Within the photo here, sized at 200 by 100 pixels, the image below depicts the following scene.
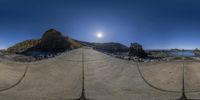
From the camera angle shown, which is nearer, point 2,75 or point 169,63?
point 2,75

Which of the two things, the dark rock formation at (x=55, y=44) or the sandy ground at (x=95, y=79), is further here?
the dark rock formation at (x=55, y=44)

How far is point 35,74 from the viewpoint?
47.1ft

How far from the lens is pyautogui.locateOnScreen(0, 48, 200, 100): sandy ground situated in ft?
42.2

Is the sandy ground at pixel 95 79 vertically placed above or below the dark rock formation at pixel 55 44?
below

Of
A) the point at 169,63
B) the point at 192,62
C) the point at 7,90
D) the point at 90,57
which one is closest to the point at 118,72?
the point at 90,57

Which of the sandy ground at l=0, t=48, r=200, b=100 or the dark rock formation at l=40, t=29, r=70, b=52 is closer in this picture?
the sandy ground at l=0, t=48, r=200, b=100

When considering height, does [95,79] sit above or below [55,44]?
below

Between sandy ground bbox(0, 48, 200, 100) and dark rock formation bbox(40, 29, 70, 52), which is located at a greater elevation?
dark rock formation bbox(40, 29, 70, 52)

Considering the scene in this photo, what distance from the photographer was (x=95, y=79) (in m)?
14.6

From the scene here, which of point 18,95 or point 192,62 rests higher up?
point 192,62

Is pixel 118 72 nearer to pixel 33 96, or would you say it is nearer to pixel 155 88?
pixel 155 88

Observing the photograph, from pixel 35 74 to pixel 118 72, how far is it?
4.66 m

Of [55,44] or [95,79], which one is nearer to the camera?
[95,79]

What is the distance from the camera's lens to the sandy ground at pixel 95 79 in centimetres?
1288
